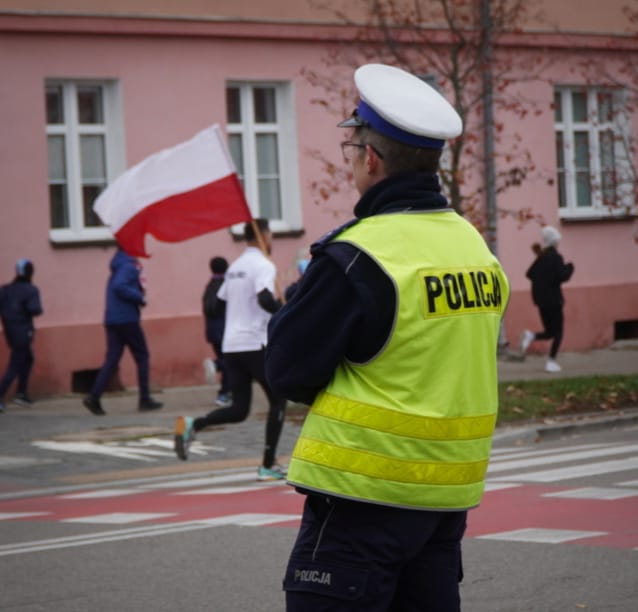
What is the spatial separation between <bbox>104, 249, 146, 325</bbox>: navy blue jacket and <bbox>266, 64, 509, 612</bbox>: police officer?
14421 mm

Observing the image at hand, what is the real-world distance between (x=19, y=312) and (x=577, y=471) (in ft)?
29.1

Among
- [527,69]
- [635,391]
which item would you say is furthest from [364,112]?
[527,69]

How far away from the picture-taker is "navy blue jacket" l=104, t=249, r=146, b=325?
712 inches

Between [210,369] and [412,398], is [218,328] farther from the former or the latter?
[412,398]

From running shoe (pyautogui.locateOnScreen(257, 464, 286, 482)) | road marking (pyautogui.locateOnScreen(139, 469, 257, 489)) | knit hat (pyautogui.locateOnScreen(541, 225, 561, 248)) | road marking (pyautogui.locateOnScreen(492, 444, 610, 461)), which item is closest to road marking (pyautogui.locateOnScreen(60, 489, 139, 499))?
road marking (pyautogui.locateOnScreen(139, 469, 257, 489))

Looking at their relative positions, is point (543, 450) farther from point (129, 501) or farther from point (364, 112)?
point (364, 112)

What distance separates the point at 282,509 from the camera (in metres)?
10.3

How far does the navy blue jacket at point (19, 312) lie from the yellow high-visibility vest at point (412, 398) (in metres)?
15.3

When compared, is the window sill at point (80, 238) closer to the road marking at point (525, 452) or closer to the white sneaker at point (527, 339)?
the white sneaker at point (527, 339)

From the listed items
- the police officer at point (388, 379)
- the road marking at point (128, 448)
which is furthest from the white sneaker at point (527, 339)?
the police officer at point (388, 379)

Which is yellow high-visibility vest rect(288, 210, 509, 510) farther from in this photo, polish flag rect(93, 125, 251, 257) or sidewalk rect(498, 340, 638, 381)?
sidewalk rect(498, 340, 638, 381)

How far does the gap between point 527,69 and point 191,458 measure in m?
12.6

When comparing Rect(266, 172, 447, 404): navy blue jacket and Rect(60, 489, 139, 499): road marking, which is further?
Rect(60, 489, 139, 499): road marking

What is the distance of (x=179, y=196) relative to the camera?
48.2 ft
